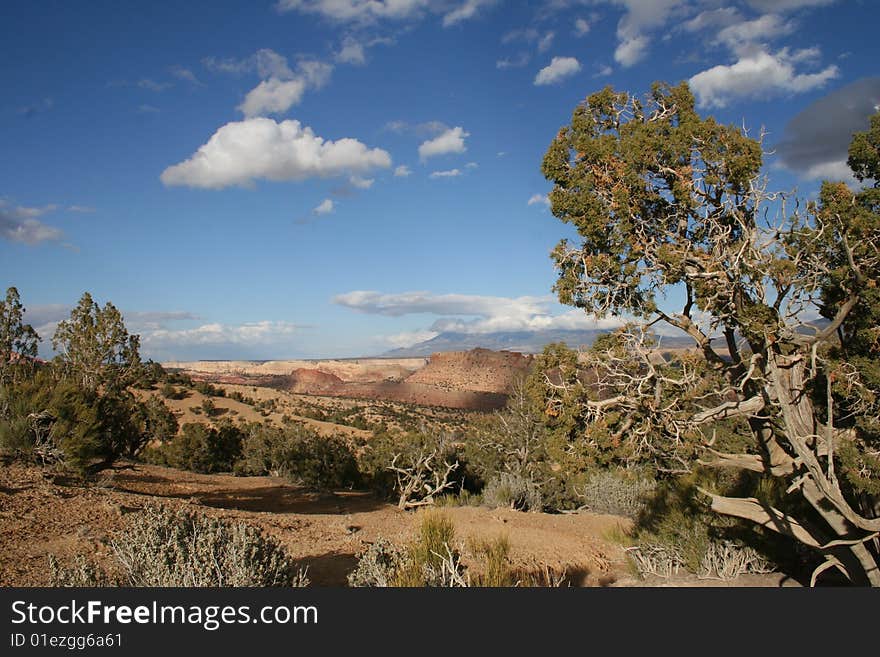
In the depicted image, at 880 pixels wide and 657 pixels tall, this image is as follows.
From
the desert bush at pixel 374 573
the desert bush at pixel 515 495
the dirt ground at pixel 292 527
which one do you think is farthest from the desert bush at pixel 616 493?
the desert bush at pixel 374 573

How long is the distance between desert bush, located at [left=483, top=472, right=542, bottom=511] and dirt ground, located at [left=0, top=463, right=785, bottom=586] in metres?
1.03

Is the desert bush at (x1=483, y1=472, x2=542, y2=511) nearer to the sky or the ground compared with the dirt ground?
nearer to the ground

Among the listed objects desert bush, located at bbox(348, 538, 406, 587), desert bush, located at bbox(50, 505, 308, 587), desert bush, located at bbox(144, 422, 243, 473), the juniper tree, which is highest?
the juniper tree

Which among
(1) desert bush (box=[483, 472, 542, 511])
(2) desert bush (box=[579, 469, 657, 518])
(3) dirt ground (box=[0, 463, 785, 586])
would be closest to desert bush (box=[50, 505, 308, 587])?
(3) dirt ground (box=[0, 463, 785, 586])

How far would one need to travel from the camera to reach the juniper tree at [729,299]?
6508 mm

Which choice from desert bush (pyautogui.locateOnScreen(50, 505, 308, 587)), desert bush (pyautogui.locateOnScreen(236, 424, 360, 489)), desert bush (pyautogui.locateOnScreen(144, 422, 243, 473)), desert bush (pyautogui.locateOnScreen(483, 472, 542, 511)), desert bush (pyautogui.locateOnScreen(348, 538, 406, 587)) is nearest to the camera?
desert bush (pyautogui.locateOnScreen(50, 505, 308, 587))

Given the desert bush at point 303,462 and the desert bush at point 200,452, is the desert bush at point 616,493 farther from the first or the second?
the desert bush at point 200,452

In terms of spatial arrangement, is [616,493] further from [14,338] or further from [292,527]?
[14,338]

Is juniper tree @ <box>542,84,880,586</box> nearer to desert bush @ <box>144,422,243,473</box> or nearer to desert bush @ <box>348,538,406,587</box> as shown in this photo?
desert bush @ <box>348,538,406,587</box>

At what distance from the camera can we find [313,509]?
610 inches

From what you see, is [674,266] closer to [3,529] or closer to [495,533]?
[495,533]

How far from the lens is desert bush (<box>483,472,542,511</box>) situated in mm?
16953

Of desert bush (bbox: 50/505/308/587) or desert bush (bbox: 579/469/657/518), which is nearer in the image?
desert bush (bbox: 50/505/308/587)

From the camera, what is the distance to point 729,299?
264 inches
